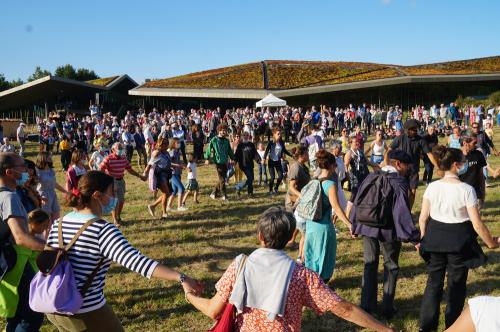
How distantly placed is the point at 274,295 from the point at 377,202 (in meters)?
2.59

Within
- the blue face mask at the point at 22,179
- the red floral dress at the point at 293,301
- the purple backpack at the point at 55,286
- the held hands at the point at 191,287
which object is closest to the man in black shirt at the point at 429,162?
the blue face mask at the point at 22,179

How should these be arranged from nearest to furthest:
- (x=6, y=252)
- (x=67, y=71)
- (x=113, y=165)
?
(x=6, y=252) → (x=113, y=165) → (x=67, y=71)

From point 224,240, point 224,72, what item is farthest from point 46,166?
point 224,72

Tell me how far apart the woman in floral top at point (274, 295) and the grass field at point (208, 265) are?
8.69 feet

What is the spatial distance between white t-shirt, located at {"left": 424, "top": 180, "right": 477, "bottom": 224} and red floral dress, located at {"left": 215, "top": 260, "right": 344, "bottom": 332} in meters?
2.23

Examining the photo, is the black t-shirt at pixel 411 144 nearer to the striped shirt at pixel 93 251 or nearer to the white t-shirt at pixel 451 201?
the white t-shirt at pixel 451 201

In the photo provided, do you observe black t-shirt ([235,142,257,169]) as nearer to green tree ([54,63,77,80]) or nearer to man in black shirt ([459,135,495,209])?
man in black shirt ([459,135,495,209])

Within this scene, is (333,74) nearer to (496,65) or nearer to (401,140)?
(496,65)

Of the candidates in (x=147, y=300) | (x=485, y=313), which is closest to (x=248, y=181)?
(x=147, y=300)

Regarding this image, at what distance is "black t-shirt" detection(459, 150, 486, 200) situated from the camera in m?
7.29

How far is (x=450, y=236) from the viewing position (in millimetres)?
4312

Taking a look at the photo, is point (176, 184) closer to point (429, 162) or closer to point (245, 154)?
point (245, 154)

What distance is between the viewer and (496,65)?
3600 cm

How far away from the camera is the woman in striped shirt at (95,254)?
2812mm
